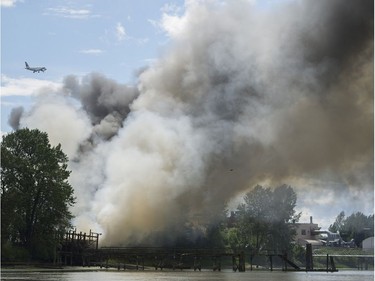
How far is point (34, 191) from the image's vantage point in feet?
281

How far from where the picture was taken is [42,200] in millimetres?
86438

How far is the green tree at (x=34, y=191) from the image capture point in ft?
274

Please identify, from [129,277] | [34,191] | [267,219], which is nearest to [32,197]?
[34,191]

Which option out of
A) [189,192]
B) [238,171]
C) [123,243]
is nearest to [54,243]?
[123,243]

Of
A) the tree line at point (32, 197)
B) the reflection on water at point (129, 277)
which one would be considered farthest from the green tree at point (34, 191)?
the reflection on water at point (129, 277)

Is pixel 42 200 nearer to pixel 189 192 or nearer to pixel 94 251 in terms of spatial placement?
pixel 94 251

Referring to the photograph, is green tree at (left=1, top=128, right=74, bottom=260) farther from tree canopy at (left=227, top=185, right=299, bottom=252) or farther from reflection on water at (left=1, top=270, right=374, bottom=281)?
tree canopy at (left=227, top=185, right=299, bottom=252)

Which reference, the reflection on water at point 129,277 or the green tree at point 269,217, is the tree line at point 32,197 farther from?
the green tree at point 269,217

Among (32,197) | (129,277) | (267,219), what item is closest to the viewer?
(129,277)

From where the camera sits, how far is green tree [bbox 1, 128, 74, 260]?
8350 cm

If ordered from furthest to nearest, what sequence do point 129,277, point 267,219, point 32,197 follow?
1. point 267,219
2. point 32,197
3. point 129,277

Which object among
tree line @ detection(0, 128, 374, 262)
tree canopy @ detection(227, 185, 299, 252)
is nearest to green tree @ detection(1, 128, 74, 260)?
tree line @ detection(0, 128, 374, 262)

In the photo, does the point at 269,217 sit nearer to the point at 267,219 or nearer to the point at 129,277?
the point at 267,219

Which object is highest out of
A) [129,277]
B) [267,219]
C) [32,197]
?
[267,219]
